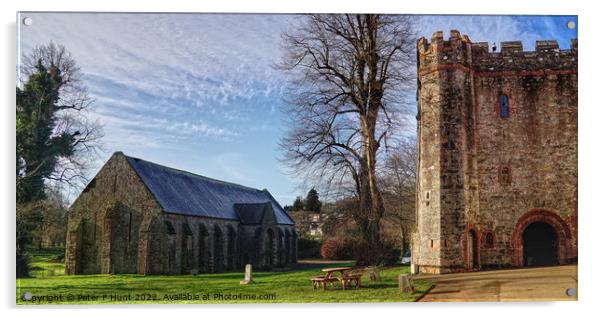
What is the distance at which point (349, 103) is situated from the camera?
13.4m

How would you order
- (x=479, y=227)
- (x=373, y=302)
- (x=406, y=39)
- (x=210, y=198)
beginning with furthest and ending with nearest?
(x=210, y=198), (x=479, y=227), (x=406, y=39), (x=373, y=302)

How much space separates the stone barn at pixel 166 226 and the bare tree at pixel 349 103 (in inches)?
59.6

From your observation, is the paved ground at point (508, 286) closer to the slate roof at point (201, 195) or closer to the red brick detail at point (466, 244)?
the red brick detail at point (466, 244)

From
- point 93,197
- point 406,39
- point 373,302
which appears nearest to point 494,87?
point 406,39

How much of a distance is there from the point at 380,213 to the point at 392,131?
1746mm

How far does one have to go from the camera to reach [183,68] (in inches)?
507

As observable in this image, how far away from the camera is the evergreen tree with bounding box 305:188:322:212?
43.1 ft

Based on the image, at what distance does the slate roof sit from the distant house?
27 centimetres

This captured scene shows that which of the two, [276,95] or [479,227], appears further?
[479,227]

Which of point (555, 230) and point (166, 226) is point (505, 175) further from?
point (166, 226)

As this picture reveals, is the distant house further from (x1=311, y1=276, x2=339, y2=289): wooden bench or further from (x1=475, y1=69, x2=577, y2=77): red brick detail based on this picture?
(x1=475, y1=69, x2=577, y2=77): red brick detail

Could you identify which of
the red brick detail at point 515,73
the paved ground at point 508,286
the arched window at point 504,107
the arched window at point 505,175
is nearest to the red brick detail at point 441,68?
the red brick detail at point 515,73

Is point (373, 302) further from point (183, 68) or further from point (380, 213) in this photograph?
point (183, 68)

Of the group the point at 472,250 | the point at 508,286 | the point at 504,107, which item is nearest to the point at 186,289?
the point at 472,250
